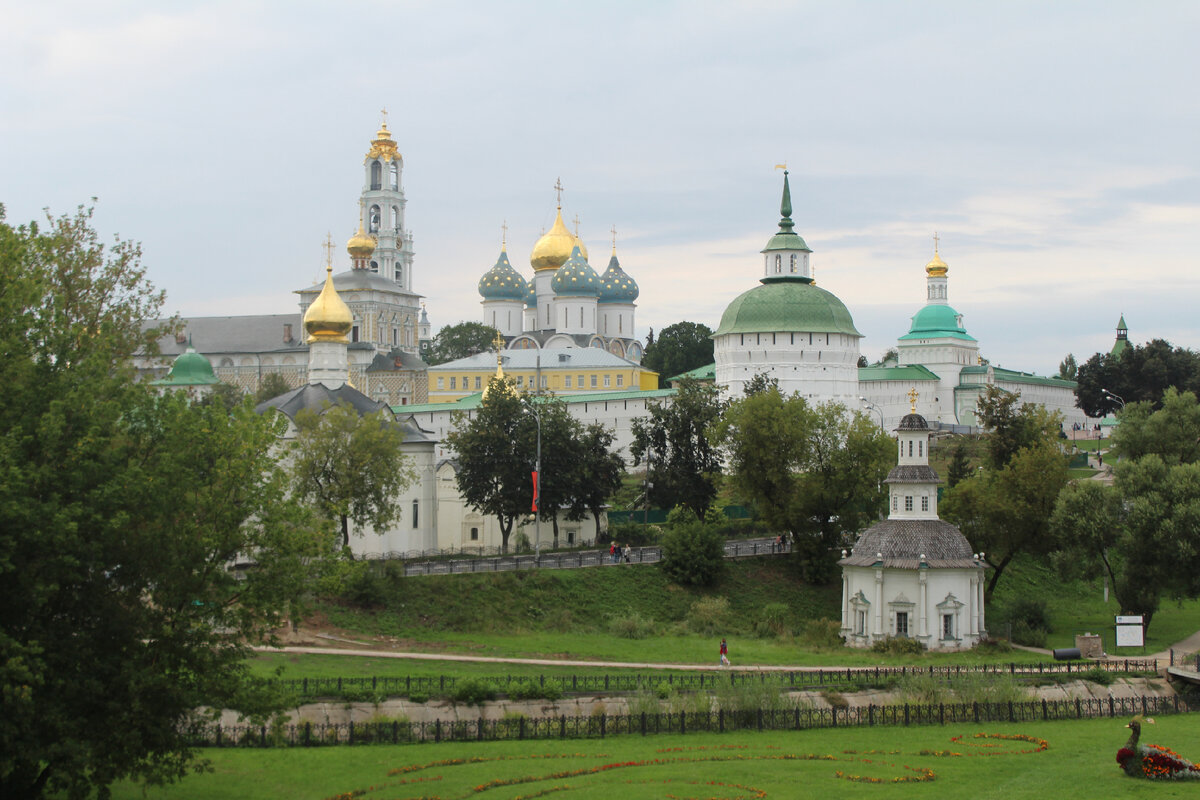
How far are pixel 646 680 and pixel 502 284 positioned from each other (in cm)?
8137

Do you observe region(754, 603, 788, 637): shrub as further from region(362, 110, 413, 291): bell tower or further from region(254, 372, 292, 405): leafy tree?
region(362, 110, 413, 291): bell tower

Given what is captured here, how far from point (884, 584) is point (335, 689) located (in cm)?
1942

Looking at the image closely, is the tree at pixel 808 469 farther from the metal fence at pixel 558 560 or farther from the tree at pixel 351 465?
the tree at pixel 351 465

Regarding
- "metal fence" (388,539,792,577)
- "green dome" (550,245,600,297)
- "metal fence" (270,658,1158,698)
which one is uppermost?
"green dome" (550,245,600,297)

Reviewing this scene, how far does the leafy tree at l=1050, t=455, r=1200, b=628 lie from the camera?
42594mm

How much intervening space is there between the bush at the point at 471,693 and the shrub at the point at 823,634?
14406mm

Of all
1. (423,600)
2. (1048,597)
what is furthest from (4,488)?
(1048,597)

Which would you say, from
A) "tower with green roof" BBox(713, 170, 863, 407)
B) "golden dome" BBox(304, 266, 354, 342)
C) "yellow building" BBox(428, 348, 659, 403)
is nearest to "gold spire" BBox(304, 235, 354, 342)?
"golden dome" BBox(304, 266, 354, 342)

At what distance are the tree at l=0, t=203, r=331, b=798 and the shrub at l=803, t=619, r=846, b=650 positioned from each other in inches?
853

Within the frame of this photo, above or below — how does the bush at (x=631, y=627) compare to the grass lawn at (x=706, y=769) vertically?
above

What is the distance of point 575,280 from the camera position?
103125mm

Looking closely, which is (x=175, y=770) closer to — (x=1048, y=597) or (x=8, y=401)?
(x=8, y=401)

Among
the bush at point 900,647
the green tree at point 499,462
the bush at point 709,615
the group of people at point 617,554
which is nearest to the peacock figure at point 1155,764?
the bush at point 900,647

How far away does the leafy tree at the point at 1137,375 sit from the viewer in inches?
3339
